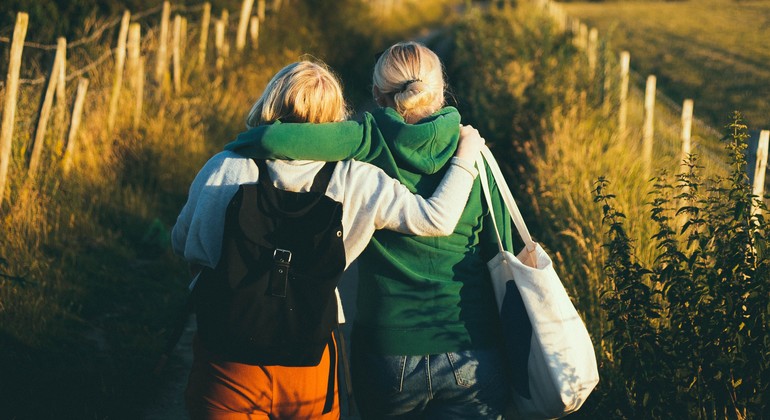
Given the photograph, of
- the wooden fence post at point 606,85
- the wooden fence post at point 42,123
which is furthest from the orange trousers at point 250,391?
the wooden fence post at point 606,85

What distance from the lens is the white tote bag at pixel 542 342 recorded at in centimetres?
254

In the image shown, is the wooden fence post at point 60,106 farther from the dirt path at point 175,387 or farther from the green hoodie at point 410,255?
the green hoodie at point 410,255

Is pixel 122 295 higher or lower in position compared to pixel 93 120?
lower

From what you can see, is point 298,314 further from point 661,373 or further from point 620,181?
point 620,181

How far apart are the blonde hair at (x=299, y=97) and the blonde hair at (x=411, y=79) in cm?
16

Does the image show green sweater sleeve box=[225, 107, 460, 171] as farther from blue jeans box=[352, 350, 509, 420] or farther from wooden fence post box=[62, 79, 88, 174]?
wooden fence post box=[62, 79, 88, 174]

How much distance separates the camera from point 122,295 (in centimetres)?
596

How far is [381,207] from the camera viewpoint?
2.47 metres

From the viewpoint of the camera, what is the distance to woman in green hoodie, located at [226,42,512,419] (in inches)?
99.0

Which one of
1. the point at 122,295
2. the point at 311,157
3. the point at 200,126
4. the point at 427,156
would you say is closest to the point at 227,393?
the point at 311,157

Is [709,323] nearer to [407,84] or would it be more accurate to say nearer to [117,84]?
[407,84]

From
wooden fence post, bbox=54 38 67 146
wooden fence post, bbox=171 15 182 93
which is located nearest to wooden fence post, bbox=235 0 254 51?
wooden fence post, bbox=171 15 182 93

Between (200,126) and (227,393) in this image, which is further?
(200,126)

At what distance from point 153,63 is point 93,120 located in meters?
2.32
